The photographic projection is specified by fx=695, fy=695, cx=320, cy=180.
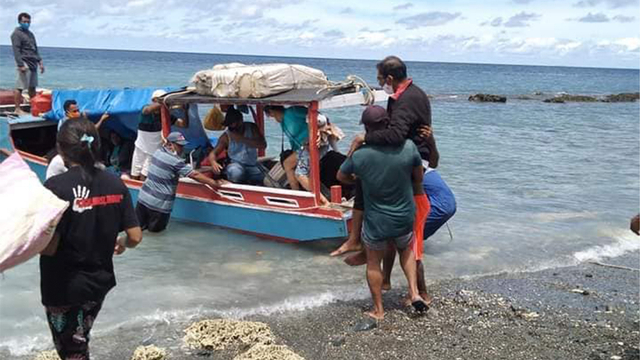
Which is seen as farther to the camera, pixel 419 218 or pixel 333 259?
pixel 333 259

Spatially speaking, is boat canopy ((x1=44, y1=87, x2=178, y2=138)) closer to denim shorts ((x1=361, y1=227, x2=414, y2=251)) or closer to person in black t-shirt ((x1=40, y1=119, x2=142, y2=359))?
denim shorts ((x1=361, y1=227, x2=414, y2=251))

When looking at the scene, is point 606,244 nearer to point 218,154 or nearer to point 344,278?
point 344,278

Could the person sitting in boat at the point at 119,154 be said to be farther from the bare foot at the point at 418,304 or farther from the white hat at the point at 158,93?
the bare foot at the point at 418,304

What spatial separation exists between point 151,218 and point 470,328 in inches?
189

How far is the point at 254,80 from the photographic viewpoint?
326 inches

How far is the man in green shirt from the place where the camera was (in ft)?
18.5

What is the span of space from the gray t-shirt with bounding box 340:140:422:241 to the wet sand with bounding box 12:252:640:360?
929mm

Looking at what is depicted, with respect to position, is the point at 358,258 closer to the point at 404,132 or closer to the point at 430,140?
the point at 430,140

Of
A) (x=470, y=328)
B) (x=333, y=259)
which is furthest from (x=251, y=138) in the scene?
(x=470, y=328)

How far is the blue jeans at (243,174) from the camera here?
9062 mm

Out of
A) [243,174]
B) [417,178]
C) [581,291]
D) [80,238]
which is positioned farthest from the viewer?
[243,174]

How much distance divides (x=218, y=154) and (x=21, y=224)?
6142 mm

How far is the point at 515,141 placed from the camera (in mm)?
23281

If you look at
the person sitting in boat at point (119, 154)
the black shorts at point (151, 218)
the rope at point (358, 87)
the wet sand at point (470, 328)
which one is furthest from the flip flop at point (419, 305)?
the person sitting in boat at point (119, 154)
